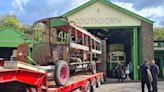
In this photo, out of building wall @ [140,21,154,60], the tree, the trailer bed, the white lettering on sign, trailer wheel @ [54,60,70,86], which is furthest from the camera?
the tree

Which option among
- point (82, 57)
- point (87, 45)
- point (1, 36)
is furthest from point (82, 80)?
point (1, 36)

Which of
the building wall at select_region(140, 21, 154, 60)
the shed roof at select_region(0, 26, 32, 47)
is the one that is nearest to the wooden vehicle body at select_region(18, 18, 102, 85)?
the building wall at select_region(140, 21, 154, 60)

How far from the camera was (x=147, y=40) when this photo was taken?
29.1 metres

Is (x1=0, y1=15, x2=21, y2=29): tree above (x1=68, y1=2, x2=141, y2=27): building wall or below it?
above

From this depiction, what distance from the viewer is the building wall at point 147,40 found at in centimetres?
2886

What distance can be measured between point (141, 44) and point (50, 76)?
19.5 metres

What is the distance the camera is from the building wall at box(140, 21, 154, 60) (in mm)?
28859

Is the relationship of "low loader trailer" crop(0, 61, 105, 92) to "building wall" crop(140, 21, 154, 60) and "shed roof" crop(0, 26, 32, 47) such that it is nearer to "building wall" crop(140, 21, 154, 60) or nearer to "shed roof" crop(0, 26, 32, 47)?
"building wall" crop(140, 21, 154, 60)

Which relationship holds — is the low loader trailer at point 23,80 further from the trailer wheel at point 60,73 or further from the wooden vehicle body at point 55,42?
the wooden vehicle body at point 55,42

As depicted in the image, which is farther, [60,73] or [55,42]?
[55,42]

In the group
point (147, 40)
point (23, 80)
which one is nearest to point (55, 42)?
point (23, 80)

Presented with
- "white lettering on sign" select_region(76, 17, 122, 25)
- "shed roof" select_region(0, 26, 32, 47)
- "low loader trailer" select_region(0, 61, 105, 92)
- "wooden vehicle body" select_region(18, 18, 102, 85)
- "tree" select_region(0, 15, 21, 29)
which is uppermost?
"tree" select_region(0, 15, 21, 29)

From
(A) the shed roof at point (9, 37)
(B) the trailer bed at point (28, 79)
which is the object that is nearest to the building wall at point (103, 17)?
(A) the shed roof at point (9, 37)

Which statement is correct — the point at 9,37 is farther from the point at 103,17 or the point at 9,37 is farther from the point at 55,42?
the point at 55,42
